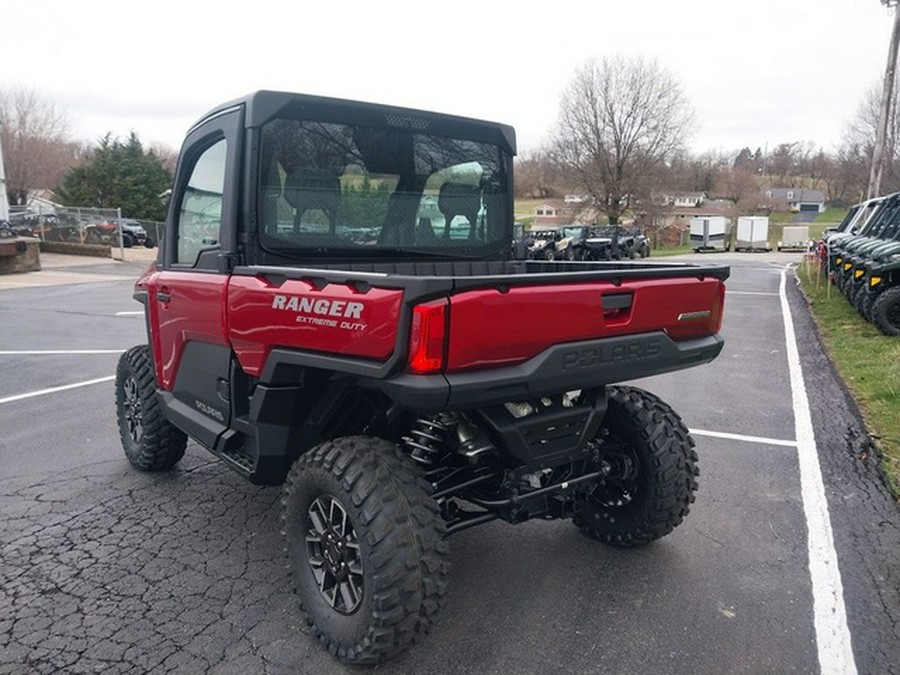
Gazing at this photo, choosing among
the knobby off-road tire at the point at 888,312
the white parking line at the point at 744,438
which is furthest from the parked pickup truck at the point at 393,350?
the knobby off-road tire at the point at 888,312

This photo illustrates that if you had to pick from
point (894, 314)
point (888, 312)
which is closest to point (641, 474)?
point (888, 312)

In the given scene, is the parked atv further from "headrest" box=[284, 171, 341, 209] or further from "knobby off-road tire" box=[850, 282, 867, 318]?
"headrest" box=[284, 171, 341, 209]

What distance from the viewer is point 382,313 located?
235cm

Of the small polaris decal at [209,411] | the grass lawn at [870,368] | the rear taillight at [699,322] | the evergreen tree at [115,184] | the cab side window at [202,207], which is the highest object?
the evergreen tree at [115,184]

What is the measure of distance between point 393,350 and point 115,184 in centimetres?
4301

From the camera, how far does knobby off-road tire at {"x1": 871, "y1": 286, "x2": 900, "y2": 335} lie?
9.41 m

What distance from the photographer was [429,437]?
9.80 ft

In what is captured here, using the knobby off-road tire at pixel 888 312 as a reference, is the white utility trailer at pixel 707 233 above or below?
above

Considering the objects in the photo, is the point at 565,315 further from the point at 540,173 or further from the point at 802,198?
the point at 802,198

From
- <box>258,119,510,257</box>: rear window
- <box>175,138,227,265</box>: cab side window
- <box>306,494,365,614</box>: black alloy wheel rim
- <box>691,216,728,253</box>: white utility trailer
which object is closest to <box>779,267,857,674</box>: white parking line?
<box>306,494,365,614</box>: black alloy wheel rim

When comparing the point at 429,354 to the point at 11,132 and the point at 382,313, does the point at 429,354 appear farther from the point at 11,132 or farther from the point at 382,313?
the point at 11,132

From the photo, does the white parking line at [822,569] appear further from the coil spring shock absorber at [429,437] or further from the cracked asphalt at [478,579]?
the coil spring shock absorber at [429,437]

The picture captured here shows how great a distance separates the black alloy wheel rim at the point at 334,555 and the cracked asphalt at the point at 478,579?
25 cm

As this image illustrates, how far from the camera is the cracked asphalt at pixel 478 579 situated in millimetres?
2750
